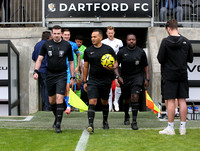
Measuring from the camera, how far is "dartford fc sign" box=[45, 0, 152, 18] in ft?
44.4

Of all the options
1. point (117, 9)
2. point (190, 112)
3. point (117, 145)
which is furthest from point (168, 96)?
point (117, 9)

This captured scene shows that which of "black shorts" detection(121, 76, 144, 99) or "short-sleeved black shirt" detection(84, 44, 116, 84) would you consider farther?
"black shorts" detection(121, 76, 144, 99)

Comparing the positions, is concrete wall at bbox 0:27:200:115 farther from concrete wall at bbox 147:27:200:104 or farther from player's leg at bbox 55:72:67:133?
player's leg at bbox 55:72:67:133

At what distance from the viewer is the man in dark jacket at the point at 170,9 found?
1368 centimetres

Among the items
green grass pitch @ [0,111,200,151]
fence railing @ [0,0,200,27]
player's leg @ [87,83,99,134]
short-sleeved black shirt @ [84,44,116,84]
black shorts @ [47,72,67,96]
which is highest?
fence railing @ [0,0,200,27]

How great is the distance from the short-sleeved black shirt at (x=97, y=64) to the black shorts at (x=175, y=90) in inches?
48.8

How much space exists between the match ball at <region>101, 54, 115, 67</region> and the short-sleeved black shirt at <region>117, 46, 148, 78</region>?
0.85 m

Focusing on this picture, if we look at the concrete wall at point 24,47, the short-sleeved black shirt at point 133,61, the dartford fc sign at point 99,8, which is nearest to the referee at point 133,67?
the short-sleeved black shirt at point 133,61

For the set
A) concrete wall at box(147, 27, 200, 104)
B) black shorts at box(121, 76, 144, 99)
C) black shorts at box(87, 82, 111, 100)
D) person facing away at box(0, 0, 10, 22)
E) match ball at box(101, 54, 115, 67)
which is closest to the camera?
match ball at box(101, 54, 115, 67)

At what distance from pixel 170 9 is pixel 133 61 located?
5.81m

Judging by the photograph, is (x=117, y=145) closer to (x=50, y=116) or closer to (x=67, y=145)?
(x=67, y=145)

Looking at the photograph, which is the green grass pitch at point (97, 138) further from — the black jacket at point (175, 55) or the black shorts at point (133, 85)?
the black jacket at point (175, 55)

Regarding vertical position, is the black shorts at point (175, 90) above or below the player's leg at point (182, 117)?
above

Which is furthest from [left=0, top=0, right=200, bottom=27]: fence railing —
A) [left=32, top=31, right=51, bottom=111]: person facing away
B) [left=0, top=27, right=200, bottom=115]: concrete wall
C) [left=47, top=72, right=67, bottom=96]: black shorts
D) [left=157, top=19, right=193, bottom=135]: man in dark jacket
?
[left=157, top=19, right=193, bottom=135]: man in dark jacket
